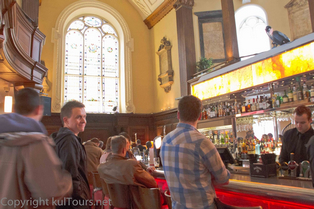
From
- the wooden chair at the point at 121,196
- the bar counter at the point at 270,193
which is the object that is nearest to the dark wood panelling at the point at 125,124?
the bar counter at the point at 270,193

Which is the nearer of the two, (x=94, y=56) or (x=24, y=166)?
(x=24, y=166)

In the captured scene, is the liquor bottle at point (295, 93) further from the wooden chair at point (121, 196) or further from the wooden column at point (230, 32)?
the wooden chair at point (121, 196)

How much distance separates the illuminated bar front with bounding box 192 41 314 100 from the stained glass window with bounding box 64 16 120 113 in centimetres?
533

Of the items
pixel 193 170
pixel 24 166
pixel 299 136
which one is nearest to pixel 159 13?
pixel 299 136

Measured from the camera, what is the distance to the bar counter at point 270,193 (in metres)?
2.01

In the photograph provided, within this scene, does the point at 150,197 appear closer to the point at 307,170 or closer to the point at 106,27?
the point at 307,170

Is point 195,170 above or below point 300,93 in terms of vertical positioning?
below

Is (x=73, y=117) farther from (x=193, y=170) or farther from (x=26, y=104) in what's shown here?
(x=193, y=170)

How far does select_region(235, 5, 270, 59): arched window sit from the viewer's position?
30.6ft

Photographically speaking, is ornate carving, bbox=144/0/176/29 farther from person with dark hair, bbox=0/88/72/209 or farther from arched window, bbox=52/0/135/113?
person with dark hair, bbox=0/88/72/209

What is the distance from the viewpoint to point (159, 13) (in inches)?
410

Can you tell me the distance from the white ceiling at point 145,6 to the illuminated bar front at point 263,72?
5615 mm

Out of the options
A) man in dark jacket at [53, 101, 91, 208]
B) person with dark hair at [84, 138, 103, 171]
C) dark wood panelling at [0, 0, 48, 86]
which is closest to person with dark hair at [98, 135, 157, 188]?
man in dark jacket at [53, 101, 91, 208]

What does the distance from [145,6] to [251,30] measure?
14.5 feet
